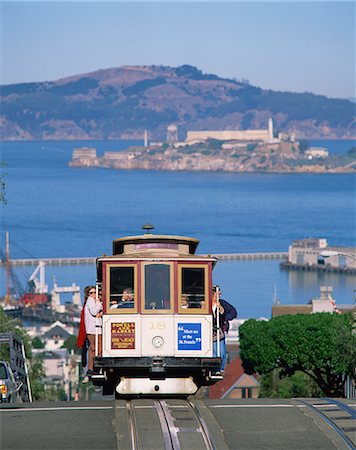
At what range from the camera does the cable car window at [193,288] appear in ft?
75.6

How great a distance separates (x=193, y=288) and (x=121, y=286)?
1115 mm

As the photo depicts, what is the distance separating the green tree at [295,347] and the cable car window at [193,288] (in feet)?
80.0

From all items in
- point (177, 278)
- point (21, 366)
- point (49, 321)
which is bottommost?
point (49, 321)

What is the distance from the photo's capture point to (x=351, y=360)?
38625mm

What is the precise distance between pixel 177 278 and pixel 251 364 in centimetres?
3248

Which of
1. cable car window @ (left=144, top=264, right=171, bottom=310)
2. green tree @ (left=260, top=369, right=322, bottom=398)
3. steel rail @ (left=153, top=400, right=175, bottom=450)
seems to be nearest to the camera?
steel rail @ (left=153, top=400, right=175, bottom=450)

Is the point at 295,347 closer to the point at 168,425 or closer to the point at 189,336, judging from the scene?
the point at 189,336

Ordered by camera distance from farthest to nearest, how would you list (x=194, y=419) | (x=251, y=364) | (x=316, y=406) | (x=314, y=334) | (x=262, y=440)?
(x=251, y=364), (x=314, y=334), (x=316, y=406), (x=194, y=419), (x=262, y=440)

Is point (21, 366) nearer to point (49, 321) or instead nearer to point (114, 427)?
point (114, 427)

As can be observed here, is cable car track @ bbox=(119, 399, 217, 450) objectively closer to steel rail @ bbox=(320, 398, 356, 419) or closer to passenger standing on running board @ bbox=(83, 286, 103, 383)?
passenger standing on running board @ bbox=(83, 286, 103, 383)

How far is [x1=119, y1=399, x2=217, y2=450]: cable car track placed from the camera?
18594 mm

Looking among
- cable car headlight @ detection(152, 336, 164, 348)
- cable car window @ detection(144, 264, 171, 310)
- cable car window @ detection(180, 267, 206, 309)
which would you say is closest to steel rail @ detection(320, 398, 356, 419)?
cable car window @ detection(180, 267, 206, 309)

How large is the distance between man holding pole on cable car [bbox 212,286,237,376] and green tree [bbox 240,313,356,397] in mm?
23789

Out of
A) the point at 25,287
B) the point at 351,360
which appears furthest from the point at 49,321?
the point at 351,360
